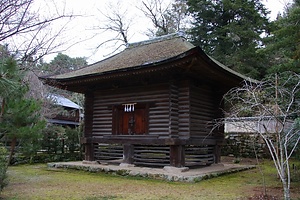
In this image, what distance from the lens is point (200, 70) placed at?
10.2m

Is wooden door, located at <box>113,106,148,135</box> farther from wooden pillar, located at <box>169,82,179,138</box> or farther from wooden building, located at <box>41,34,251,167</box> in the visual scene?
wooden pillar, located at <box>169,82,179,138</box>

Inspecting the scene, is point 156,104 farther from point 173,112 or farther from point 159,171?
point 159,171

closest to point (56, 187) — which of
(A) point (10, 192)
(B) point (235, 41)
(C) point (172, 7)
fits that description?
(A) point (10, 192)

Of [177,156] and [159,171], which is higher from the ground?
[177,156]

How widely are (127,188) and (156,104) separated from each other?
3784 mm

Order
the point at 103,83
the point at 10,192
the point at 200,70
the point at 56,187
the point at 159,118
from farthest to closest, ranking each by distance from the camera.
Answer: the point at 103,83 < the point at 159,118 < the point at 200,70 < the point at 56,187 < the point at 10,192

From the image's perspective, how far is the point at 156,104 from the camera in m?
11.2

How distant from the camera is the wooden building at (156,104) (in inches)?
409

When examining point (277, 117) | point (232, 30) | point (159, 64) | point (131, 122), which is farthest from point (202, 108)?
point (232, 30)

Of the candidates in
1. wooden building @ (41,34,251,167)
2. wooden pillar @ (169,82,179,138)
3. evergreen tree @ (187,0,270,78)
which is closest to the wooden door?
wooden building @ (41,34,251,167)

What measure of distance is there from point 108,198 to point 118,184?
6.78ft

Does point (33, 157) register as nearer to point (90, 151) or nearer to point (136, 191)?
point (90, 151)

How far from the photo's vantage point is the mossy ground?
7.15 metres

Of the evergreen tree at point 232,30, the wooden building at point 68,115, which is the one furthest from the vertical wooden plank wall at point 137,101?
the wooden building at point 68,115
